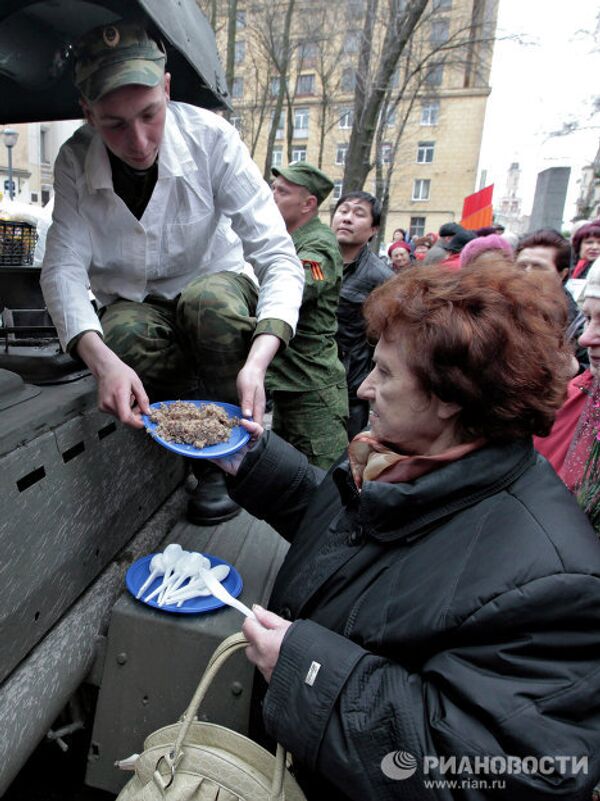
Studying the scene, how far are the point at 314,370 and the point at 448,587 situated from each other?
2.31 meters

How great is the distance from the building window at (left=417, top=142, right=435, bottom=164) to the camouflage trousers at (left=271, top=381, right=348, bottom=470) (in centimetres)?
4039

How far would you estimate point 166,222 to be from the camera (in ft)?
6.86

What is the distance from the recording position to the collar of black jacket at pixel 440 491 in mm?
1249

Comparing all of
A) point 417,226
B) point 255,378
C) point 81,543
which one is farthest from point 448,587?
point 417,226

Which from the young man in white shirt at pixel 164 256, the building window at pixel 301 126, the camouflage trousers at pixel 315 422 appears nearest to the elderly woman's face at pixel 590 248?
the camouflage trousers at pixel 315 422

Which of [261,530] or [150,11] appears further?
[261,530]

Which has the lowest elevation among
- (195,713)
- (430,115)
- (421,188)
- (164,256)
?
(195,713)

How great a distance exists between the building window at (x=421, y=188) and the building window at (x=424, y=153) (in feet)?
3.94

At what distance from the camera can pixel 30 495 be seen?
144cm

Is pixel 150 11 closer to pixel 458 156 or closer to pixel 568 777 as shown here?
pixel 568 777

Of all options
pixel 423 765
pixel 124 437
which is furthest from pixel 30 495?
pixel 423 765

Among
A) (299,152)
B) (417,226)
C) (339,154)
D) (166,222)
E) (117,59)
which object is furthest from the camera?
(417,226)

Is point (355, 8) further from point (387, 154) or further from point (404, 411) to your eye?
point (404, 411)

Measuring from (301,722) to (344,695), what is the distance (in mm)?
100
